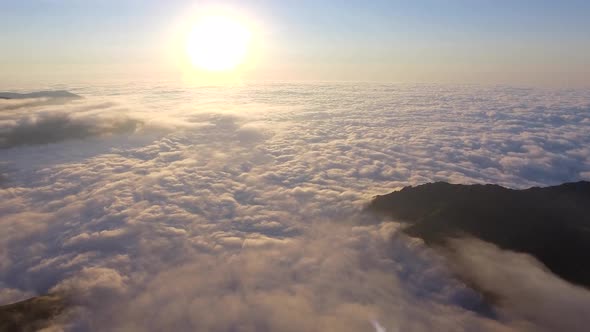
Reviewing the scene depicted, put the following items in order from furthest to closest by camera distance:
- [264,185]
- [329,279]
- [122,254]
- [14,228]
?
[264,185] → [14,228] → [122,254] → [329,279]

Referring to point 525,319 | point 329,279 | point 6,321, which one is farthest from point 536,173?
point 6,321

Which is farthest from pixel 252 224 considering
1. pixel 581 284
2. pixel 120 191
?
pixel 581 284

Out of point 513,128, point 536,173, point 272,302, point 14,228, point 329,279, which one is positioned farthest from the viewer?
point 513,128

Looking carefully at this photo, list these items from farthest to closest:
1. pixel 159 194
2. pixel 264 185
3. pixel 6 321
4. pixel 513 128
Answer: pixel 513 128 < pixel 264 185 < pixel 159 194 < pixel 6 321

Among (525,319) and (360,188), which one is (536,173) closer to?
(360,188)

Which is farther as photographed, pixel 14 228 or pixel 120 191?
pixel 120 191

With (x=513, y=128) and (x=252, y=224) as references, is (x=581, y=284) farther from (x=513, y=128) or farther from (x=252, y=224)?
(x=513, y=128)
